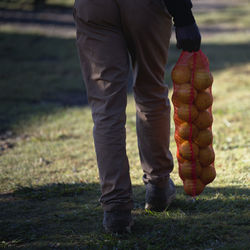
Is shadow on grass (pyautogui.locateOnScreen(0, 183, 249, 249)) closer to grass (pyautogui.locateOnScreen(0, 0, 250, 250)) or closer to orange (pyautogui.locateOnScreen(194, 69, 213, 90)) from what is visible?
grass (pyautogui.locateOnScreen(0, 0, 250, 250))

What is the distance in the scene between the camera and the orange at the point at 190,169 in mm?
2791

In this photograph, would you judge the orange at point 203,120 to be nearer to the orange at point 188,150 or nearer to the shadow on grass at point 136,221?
the orange at point 188,150

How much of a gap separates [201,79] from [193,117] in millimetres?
218

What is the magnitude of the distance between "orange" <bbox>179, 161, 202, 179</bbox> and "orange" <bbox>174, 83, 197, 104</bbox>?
0.37 meters

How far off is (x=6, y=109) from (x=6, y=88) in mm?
1156

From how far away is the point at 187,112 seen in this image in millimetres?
2705

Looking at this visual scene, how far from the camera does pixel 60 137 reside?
17.9ft

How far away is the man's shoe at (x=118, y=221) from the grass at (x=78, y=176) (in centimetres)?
5

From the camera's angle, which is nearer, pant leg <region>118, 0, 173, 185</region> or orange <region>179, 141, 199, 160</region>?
pant leg <region>118, 0, 173, 185</region>

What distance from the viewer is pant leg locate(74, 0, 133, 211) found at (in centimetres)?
256

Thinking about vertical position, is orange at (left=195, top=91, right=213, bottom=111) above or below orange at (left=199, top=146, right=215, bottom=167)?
above

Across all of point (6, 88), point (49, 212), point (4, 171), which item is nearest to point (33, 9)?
point (6, 88)

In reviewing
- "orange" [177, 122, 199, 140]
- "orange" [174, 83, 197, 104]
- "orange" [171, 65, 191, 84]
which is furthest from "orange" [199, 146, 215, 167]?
"orange" [171, 65, 191, 84]

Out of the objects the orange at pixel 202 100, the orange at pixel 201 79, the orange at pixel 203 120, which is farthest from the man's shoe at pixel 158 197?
the orange at pixel 201 79
